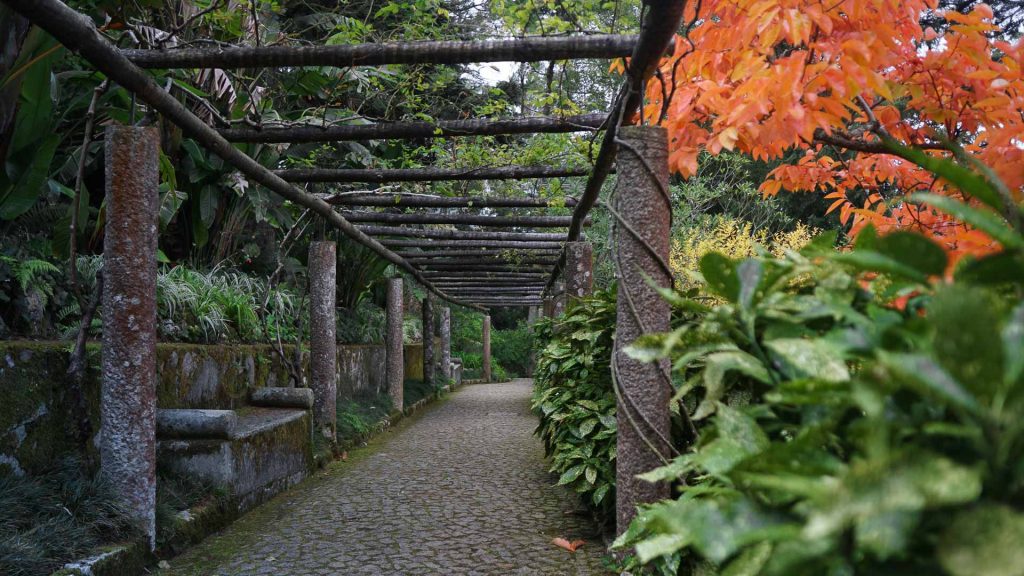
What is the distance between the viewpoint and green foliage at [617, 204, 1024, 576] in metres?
0.69

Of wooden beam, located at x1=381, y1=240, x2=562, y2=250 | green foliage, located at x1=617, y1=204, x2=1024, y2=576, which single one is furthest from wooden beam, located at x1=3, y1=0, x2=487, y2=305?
wooden beam, located at x1=381, y1=240, x2=562, y2=250

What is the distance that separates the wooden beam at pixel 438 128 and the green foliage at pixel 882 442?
332 centimetres

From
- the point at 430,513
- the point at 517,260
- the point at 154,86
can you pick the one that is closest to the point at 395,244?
the point at 517,260

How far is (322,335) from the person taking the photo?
22.7ft

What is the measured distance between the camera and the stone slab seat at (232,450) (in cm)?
430

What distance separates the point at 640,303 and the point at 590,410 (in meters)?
1.69

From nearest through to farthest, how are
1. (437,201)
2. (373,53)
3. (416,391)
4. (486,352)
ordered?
(373,53) → (437,201) → (416,391) → (486,352)

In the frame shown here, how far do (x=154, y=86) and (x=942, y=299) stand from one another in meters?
3.75

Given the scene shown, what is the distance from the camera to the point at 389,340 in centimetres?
1064

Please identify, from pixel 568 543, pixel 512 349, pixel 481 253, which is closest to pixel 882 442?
pixel 568 543

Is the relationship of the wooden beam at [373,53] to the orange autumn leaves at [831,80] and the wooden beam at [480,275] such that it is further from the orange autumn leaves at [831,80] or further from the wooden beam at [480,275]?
the wooden beam at [480,275]

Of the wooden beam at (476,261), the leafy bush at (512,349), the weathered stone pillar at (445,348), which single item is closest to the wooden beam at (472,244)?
the wooden beam at (476,261)

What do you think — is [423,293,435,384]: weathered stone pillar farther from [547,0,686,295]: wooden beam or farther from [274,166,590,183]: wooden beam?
[547,0,686,295]: wooden beam

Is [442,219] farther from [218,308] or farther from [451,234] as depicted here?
[218,308]
